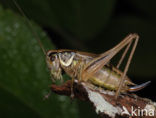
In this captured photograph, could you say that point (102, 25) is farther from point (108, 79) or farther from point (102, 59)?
point (108, 79)

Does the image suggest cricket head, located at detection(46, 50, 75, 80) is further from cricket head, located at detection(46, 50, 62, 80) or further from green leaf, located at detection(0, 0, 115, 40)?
green leaf, located at detection(0, 0, 115, 40)

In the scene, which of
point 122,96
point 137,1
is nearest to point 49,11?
point 137,1

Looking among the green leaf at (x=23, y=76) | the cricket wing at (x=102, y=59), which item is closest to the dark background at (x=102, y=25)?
the green leaf at (x=23, y=76)

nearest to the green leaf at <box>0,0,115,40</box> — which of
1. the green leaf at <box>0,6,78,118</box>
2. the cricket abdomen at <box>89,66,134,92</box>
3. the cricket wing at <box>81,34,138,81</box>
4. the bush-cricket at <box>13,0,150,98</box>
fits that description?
the green leaf at <box>0,6,78,118</box>

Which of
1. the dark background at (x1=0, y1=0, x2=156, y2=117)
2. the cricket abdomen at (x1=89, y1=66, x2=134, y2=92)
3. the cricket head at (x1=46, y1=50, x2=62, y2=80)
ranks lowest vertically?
the cricket abdomen at (x1=89, y1=66, x2=134, y2=92)

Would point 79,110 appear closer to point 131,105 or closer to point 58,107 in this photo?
point 58,107

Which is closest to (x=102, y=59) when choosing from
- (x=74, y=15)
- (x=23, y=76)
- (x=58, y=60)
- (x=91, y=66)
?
(x=91, y=66)
